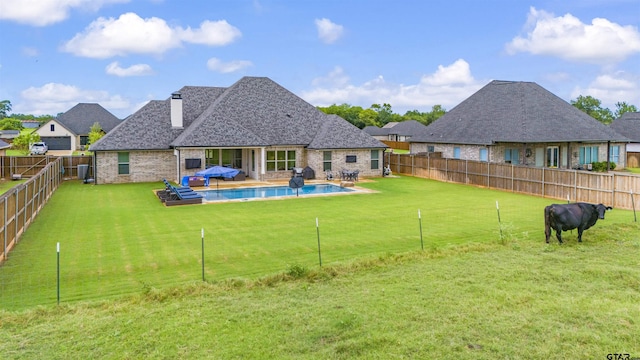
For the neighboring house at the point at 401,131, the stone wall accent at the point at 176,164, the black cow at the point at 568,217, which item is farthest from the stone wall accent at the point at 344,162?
the neighboring house at the point at 401,131

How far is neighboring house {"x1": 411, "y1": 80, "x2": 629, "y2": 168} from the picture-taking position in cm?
3328

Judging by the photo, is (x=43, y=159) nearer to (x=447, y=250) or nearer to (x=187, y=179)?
(x=187, y=179)

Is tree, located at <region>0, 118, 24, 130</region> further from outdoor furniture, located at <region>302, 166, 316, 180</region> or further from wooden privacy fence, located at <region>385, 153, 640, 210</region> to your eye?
wooden privacy fence, located at <region>385, 153, 640, 210</region>

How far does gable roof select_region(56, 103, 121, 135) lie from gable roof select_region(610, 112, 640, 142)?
60.7 meters

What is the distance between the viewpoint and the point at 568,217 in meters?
13.0

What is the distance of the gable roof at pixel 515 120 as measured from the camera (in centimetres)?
3309

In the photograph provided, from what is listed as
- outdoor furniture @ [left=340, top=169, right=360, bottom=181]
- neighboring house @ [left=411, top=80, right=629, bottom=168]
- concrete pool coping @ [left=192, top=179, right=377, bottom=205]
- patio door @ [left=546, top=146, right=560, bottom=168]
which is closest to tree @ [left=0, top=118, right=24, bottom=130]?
concrete pool coping @ [left=192, top=179, right=377, bottom=205]

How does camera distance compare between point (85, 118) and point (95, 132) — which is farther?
point (85, 118)

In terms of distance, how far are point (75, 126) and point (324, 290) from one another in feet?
217

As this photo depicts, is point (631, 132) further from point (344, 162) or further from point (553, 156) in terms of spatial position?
point (344, 162)

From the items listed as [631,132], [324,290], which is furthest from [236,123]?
[631,132]

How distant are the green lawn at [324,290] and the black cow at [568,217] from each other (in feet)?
1.50

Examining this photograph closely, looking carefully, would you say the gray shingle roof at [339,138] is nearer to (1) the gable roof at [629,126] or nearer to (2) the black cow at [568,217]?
(2) the black cow at [568,217]

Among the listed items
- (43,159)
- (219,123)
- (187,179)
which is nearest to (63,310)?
(187,179)
